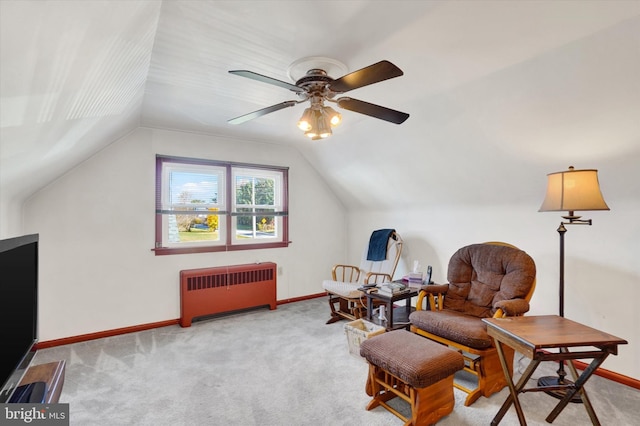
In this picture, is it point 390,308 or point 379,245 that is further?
point 379,245

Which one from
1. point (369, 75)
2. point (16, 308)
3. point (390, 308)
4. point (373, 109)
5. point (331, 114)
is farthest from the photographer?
point (390, 308)

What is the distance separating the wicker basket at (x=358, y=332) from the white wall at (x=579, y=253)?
1426mm

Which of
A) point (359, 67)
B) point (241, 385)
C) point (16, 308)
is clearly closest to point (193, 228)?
point (241, 385)

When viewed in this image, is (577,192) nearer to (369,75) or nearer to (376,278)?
(369,75)

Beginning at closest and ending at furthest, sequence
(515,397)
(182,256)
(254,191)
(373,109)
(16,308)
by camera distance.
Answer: (16,308), (515,397), (373,109), (182,256), (254,191)

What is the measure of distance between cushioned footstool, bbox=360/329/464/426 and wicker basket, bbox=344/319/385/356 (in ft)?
1.62

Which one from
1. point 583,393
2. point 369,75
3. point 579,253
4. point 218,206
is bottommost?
point 583,393

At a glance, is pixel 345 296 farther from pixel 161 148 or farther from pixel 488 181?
pixel 161 148

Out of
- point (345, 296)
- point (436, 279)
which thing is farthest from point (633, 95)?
point (345, 296)

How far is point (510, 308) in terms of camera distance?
91.3 inches

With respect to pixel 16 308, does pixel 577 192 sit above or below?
above

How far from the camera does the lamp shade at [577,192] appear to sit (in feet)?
7.12

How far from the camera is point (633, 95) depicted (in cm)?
190

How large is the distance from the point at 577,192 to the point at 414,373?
173 cm
